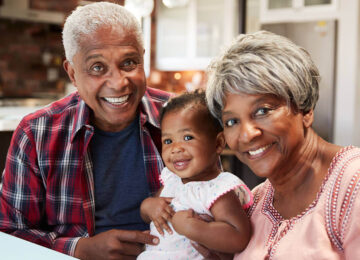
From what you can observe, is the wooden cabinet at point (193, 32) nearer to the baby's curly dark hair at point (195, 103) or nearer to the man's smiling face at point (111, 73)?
the man's smiling face at point (111, 73)

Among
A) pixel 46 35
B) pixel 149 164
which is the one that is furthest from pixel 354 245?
pixel 46 35

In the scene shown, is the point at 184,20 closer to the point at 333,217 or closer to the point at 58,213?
the point at 58,213

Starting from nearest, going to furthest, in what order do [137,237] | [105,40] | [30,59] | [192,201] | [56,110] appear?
1. [192,201]
2. [137,237]
3. [105,40]
4. [56,110]
5. [30,59]

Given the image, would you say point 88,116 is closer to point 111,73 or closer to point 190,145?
point 111,73

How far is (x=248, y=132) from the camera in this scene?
1134 millimetres

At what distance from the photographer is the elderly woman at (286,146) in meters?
1.04

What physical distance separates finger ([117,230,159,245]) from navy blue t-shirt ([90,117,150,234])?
170 mm

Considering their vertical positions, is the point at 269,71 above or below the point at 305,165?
above

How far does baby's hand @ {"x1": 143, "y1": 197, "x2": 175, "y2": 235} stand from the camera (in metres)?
1.42

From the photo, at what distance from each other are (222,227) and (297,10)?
408 cm

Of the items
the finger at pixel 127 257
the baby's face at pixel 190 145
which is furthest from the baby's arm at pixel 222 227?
the finger at pixel 127 257

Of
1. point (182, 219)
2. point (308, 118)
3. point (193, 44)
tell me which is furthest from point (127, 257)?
point (193, 44)

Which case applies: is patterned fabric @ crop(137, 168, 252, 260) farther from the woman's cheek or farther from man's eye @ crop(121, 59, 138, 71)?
man's eye @ crop(121, 59, 138, 71)

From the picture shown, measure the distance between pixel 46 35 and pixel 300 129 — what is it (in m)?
5.26
